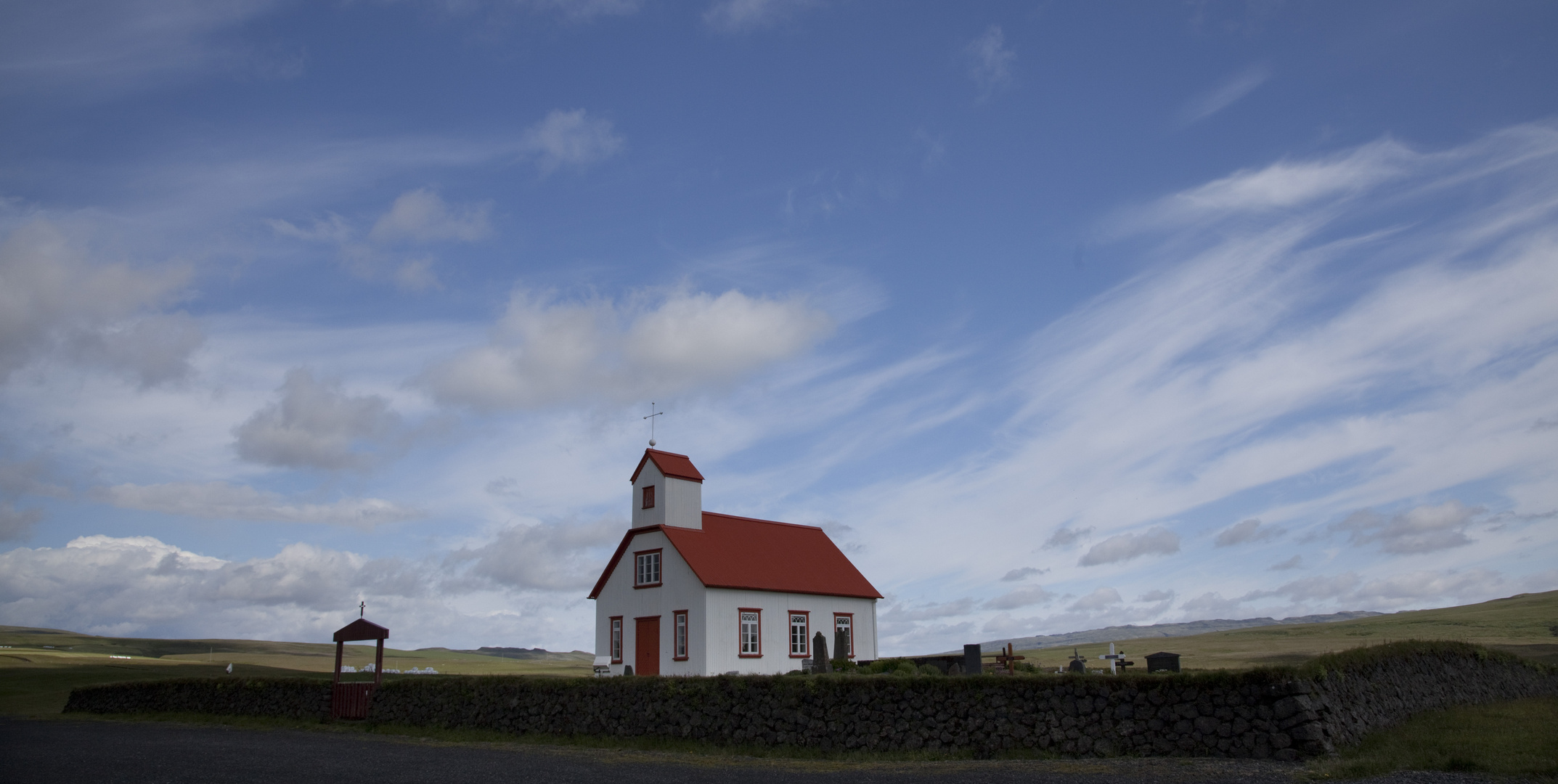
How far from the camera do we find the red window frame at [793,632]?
37.4 meters

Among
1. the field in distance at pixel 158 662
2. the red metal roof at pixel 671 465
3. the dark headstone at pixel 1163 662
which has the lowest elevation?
the field in distance at pixel 158 662

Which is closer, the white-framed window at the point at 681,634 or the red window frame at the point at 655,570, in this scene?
the white-framed window at the point at 681,634

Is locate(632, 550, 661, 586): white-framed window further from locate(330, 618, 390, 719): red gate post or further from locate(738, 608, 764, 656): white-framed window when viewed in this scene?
locate(330, 618, 390, 719): red gate post

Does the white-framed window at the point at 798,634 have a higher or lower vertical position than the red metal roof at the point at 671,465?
lower

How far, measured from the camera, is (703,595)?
34562 mm

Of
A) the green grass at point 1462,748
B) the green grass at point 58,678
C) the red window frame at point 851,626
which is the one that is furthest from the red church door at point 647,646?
the green grass at point 1462,748

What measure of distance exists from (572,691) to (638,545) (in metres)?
14.6

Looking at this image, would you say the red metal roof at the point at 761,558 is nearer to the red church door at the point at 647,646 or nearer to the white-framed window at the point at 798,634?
the white-framed window at the point at 798,634

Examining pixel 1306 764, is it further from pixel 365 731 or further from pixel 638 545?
pixel 638 545

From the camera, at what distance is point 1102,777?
14273 mm

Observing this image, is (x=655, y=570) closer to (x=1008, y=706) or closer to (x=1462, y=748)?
(x=1008, y=706)

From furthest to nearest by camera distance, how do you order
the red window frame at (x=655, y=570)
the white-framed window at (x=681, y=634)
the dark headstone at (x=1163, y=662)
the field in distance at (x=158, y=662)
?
the field in distance at (x=158, y=662), the red window frame at (x=655, y=570), the white-framed window at (x=681, y=634), the dark headstone at (x=1163, y=662)

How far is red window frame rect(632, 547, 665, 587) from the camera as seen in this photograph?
120 ft

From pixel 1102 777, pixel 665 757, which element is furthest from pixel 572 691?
pixel 1102 777
